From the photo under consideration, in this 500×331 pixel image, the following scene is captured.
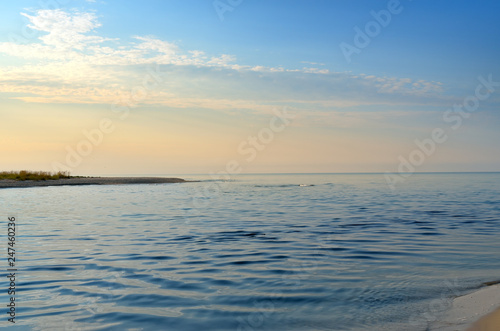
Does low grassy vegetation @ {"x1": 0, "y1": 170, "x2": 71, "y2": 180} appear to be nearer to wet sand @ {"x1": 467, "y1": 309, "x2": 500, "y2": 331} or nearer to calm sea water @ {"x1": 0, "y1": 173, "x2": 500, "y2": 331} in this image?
calm sea water @ {"x1": 0, "y1": 173, "x2": 500, "y2": 331}

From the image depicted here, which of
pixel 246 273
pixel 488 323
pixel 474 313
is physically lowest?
pixel 246 273

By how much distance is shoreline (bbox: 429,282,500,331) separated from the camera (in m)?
7.20

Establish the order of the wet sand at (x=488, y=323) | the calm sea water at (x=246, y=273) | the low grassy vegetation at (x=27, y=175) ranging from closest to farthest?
the wet sand at (x=488, y=323)
the calm sea water at (x=246, y=273)
the low grassy vegetation at (x=27, y=175)

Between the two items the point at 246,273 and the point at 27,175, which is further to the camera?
the point at 27,175

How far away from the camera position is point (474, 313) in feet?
26.4

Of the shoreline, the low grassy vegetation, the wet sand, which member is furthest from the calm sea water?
the low grassy vegetation

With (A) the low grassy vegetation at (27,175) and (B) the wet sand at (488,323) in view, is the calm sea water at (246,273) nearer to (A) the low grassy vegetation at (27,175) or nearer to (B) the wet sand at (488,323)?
(B) the wet sand at (488,323)

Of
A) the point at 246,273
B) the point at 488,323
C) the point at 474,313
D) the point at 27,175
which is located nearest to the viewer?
the point at 488,323

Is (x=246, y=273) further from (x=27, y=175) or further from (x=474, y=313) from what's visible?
(x=27, y=175)

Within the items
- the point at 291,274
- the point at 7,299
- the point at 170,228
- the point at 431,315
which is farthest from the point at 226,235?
the point at 431,315

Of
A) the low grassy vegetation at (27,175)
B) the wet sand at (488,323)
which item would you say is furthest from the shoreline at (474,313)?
the low grassy vegetation at (27,175)

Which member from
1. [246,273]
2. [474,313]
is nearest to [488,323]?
[474,313]

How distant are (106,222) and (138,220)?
6.45ft

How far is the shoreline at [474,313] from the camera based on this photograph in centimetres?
720
